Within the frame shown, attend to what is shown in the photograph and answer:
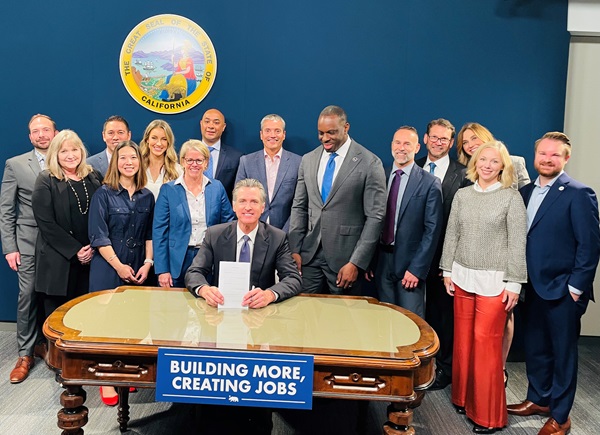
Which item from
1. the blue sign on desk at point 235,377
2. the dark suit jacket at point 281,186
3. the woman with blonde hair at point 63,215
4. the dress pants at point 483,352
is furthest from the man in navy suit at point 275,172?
the blue sign on desk at point 235,377

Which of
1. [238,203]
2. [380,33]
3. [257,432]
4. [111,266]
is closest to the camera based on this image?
[238,203]

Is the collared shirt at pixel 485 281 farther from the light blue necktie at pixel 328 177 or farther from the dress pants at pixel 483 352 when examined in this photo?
the light blue necktie at pixel 328 177

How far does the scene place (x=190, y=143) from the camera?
3.68 m

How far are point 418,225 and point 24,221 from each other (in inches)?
108

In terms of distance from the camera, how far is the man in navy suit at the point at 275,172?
4176 millimetres

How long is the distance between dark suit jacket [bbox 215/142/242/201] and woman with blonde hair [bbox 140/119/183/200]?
487 millimetres

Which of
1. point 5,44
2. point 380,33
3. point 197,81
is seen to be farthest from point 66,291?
point 380,33

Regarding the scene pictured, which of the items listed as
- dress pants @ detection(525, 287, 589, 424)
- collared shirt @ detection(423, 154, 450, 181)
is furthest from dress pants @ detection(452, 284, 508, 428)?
collared shirt @ detection(423, 154, 450, 181)

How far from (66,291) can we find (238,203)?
154cm

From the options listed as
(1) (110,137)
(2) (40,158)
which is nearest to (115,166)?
(1) (110,137)

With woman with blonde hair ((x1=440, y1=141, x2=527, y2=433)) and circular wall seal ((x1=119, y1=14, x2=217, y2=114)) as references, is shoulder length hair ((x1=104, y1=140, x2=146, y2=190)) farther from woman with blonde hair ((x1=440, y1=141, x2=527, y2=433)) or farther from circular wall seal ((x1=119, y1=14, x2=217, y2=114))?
woman with blonde hair ((x1=440, y1=141, x2=527, y2=433))

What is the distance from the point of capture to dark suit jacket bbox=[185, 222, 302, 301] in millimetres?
3055

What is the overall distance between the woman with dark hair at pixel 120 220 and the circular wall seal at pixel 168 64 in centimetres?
124

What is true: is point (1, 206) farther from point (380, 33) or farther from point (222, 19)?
point (380, 33)
